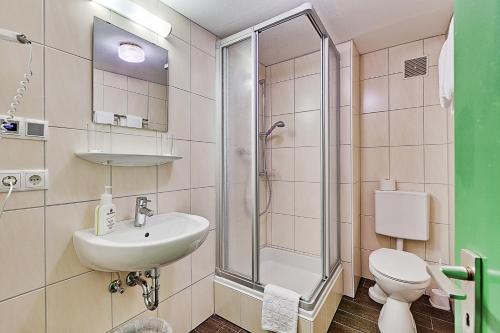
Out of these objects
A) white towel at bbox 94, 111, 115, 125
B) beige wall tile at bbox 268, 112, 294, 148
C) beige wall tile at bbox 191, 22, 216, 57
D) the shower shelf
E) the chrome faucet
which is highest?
beige wall tile at bbox 191, 22, 216, 57

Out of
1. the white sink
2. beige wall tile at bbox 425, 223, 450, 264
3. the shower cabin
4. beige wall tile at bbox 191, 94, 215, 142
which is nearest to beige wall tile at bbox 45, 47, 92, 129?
the white sink

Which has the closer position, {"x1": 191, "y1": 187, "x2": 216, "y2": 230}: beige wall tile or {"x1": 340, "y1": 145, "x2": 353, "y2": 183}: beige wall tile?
{"x1": 191, "y1": 187, "x2": 216, "y2": 230}: beige wall tile

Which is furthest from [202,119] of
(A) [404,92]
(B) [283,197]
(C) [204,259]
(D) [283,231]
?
(A) [404,92]

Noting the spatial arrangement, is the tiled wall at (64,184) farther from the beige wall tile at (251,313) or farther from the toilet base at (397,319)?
the toilet base at (397,319)

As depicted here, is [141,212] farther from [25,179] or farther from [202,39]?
[202,39]

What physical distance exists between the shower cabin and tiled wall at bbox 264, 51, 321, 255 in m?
0.01

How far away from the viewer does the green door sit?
36cm

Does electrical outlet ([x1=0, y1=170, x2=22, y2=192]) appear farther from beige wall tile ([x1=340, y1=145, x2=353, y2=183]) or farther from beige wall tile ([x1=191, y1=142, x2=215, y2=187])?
beige wall tile ([x1=340, y1=145, x2=353, y2=183])

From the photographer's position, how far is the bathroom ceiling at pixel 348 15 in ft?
5.08

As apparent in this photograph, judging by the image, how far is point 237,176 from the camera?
1774 mm

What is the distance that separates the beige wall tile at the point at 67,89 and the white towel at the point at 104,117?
33mm

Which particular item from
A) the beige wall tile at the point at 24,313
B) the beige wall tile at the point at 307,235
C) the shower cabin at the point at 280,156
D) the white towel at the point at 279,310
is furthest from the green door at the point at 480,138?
the beige wall tile at the point at 307,235

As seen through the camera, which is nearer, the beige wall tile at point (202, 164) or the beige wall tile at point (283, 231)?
the beige wall tile at point (202, 164)

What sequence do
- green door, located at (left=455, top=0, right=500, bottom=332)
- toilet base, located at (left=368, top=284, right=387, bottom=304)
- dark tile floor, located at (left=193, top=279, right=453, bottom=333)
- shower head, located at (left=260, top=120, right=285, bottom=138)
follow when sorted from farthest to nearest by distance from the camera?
shower head, located at (left=260, top=120, right=285, bottom=138) → toilet base, located at (left=368, top=284, right=387, bottom=304) → dark tile floor, located at (left=193, top=279, right=453, bottom=333) → green door, located at (left=455, top=0, right=500, bottom=332)
